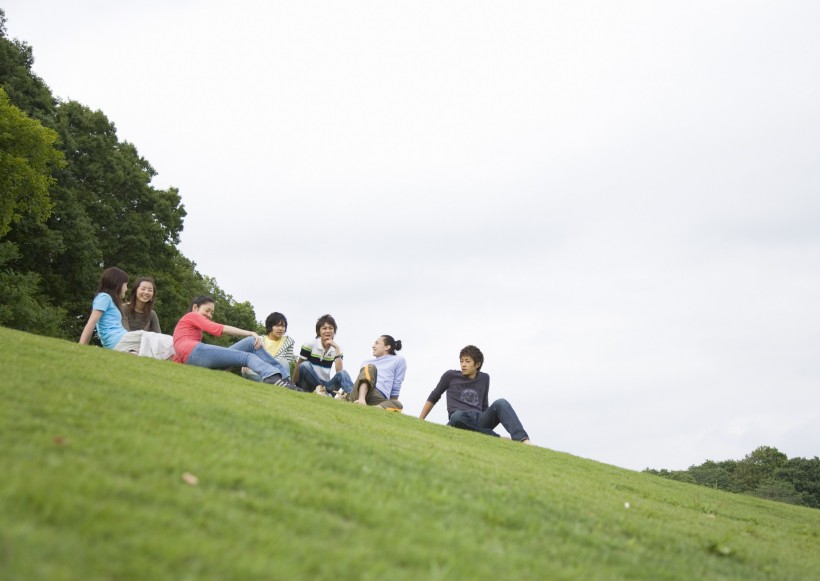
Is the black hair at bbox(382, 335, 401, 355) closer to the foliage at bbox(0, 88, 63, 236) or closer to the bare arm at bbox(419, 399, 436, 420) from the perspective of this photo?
the bare arm at bbox(419, 399, 436, 420)

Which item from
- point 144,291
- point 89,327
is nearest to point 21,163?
point 144,291

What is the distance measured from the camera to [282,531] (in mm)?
3566

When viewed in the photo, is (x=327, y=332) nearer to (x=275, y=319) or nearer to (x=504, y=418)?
(x=275, y=319)

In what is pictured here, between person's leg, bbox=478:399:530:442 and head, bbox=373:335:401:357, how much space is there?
2573 mm

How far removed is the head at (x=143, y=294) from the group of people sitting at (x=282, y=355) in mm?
20

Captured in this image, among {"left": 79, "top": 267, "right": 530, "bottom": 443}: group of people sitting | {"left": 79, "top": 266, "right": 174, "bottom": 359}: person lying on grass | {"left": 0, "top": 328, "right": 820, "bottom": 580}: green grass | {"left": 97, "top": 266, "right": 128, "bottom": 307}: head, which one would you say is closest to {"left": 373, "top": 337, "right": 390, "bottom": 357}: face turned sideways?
{"left": 79, "top": 267, "right": 530, "bottom": 443}: group of people sitting

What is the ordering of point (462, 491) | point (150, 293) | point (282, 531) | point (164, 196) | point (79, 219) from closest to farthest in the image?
point (282, 531) < point (462, 491) < point (150, 293) < point (79, 219) < point (164, 196)

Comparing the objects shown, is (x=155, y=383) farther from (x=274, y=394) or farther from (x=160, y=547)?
(x=160, y=547)

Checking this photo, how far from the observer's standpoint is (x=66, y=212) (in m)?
36.7

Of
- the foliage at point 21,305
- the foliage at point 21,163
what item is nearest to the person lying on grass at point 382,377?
the foliage at point 21,305

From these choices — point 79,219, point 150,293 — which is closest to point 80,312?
point 79,219

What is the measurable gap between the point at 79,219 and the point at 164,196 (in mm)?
9406

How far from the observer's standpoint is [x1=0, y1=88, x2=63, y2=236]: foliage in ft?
97.3

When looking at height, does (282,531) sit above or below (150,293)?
below
